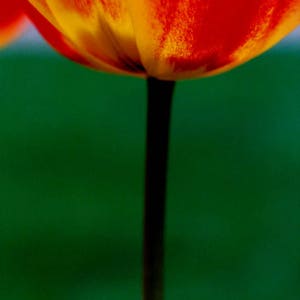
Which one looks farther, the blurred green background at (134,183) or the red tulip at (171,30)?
the blurred green background at (134,183)

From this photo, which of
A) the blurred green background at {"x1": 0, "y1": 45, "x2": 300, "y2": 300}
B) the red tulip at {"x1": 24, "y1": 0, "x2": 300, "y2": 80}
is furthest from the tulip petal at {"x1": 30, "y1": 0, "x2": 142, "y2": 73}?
the blurred green background at {"x1": 0, "y1": 45, "x2": 300, "y2": 300}

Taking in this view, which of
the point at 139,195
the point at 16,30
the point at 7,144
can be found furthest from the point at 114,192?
the point at 16,30

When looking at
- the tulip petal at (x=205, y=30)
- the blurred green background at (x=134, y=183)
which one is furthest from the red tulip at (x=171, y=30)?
the blurred green background at (x=134, y=183)

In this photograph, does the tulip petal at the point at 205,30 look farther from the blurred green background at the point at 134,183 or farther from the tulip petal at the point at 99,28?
the blurred green background at the point at 134,183

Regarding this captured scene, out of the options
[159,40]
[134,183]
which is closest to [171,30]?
[159,40]

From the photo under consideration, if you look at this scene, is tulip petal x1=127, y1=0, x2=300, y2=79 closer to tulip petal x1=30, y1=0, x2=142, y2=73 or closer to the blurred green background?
tulip petal x1=30, y1=0, x2=142, y2=73

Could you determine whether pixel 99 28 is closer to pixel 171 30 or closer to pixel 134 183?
pixel 171 30
